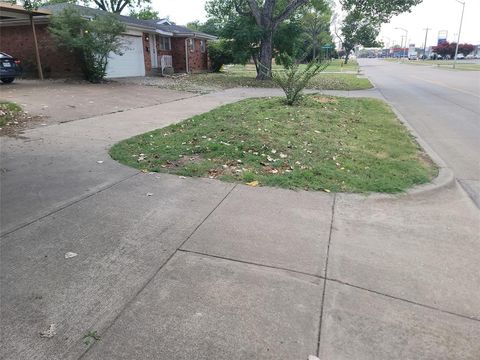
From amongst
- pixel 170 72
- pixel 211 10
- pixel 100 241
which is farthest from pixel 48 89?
pixel 211 10

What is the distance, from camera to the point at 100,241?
362 centimetres

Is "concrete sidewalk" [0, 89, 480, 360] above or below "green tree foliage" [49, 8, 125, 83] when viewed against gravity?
below

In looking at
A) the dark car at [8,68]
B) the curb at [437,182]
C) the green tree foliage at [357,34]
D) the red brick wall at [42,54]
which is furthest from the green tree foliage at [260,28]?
the green tree foliage at [357,34]

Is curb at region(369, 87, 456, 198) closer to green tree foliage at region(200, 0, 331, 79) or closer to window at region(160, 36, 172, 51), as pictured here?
green tree foliage at region(200, 0, 331, 79)

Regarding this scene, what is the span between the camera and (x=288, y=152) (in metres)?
6.61

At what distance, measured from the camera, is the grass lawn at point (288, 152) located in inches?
215

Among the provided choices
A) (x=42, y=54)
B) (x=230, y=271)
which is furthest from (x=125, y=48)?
(x=230, y=271)

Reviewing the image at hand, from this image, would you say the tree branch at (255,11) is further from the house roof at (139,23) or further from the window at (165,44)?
the window at (165,44)

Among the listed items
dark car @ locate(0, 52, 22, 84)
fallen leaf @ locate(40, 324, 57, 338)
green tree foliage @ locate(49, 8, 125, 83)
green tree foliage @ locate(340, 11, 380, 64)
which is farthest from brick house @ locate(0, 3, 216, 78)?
green tree foliage @ locate(340, 11, 380, 64)

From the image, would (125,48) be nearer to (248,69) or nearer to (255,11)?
(255,11)

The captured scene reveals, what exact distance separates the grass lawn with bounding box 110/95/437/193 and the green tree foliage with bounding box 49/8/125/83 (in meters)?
10.7

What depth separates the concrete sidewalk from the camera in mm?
2441

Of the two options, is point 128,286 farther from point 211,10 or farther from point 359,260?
point 211,10

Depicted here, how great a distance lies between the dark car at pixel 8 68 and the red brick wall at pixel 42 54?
351 cm
